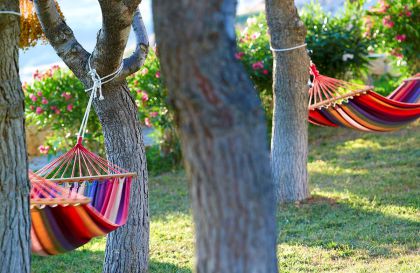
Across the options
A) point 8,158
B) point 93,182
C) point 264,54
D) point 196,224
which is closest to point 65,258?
point 93,182

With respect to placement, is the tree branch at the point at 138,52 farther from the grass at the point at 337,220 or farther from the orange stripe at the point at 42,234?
the grass at the point at 337,220

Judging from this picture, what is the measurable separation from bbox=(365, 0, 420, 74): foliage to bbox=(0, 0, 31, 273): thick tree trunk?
203 inches

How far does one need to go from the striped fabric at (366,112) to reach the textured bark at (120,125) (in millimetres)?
1500

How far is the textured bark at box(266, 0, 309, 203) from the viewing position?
14.8 ft

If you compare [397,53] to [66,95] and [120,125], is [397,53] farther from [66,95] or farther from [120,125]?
[120,125]

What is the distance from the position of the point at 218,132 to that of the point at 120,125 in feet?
5.32

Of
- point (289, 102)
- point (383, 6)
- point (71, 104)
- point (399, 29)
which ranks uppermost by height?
point (383, 6)

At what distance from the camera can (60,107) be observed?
20.1 ft

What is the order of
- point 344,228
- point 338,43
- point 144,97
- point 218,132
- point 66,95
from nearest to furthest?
point 218,132
point 344,228
point 66,95
point 144,97
point 338,43

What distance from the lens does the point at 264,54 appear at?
666cm

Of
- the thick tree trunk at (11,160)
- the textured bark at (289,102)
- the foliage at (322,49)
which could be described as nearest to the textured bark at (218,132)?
the thick tree trunk at (11,160)

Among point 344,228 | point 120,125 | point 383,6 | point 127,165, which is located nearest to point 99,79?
point 120,125

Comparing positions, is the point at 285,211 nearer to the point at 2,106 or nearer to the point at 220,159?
the point at 2,106

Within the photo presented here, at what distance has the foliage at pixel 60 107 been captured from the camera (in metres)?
6.11
